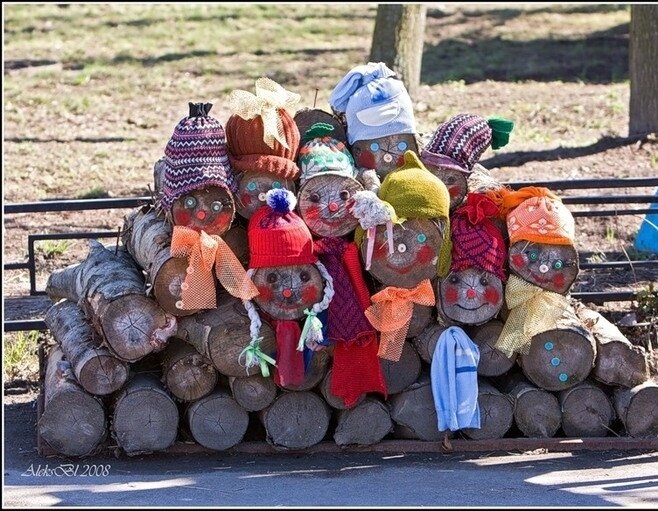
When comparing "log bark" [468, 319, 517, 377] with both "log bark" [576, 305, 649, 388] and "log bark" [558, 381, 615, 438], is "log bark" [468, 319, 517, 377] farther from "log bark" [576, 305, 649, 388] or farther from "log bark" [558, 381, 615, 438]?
"log bark" [576, 305, 649, 388]

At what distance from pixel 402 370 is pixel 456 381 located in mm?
322

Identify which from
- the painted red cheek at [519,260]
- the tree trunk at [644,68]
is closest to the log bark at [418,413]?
the painted red cheek at [519,260]

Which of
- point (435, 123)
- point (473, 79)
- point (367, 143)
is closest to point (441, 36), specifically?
point (473, 79)

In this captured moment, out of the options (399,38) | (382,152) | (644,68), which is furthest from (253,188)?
(399,38)

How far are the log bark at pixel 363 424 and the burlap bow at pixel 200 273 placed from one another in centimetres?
91

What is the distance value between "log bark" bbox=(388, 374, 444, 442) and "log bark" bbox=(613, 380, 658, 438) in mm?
1051

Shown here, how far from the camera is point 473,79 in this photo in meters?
15.1

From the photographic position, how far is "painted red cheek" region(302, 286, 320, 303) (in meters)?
6.40

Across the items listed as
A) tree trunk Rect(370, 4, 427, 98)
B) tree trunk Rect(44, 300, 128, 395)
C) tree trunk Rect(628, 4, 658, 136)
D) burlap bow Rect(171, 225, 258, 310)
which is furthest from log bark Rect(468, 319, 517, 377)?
tree trunk Rect(370, 4, 427, 98)

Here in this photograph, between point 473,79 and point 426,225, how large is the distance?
8.99 m

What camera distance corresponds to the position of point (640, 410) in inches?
265

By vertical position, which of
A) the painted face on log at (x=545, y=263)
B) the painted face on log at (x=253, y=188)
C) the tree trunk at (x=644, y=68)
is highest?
the tree trunk at (x=644, y=68)

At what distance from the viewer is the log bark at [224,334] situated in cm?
638

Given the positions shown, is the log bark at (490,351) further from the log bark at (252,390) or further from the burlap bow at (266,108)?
the burlap bow at (266,108)
